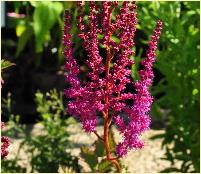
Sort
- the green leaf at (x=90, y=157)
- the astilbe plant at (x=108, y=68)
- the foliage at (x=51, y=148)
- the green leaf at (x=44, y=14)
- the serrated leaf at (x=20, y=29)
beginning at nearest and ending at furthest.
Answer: the astilbe plant at (x=108, y=68)
the green leaf at (x=90, y=157)
the green leaf at (x=44, y=14)
the foliage at (x=51, y=148)
the serrated leaf at (x=20, y=29)

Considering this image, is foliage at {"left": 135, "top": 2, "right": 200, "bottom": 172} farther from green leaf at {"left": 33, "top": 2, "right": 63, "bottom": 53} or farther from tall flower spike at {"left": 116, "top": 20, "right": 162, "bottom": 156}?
tall flower spike at {"left": 116, "top": 20, "right": 162, "bottom": 156}

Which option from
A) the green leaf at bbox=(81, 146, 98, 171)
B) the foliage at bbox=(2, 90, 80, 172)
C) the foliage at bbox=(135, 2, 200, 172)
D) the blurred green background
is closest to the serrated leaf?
the blurred green background

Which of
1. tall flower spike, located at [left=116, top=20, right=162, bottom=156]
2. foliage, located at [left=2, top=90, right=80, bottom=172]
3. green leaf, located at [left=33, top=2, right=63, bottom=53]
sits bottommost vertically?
foliage, located at [left=2, top=90, right=80, bottom=172]

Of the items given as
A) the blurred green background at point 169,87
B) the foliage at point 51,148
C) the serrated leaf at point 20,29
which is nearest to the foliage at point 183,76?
the blurred green background at point 169,87

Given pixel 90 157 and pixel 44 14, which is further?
pixel 44 14

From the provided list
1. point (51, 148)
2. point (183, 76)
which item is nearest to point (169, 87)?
point (183, 76)

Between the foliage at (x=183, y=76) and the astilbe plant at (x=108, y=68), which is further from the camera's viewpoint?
the foliage at (x=183, y=76)

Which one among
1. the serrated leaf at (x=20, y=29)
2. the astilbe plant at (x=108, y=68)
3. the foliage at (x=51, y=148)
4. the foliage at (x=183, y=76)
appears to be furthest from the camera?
the serrated leaf at (x=20, y=29)

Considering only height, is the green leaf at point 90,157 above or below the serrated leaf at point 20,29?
below

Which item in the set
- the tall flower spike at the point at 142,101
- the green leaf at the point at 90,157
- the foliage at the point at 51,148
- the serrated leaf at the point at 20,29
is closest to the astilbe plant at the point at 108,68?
the tall flower spike at the point at 142,101

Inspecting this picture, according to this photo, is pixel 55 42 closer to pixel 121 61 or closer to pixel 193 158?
pixel 193 158

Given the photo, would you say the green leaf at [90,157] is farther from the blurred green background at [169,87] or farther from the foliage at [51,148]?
the foliage at [51,148]

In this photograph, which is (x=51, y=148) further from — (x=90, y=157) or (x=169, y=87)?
(x=90, y=157)

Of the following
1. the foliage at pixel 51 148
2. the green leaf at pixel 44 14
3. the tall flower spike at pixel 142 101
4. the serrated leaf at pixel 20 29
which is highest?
the serrated leaf at pixel 20 29
